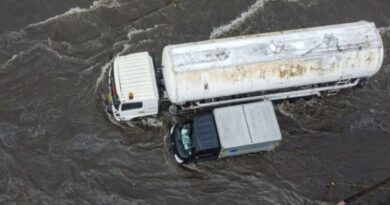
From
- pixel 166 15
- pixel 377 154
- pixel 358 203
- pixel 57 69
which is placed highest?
pixel 166 15

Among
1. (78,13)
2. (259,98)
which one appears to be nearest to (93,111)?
(78,13)

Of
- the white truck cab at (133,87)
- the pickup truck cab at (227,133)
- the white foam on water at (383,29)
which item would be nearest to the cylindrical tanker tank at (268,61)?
the white truck cab at (133,87)

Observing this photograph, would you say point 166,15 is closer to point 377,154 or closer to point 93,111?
point 93,111

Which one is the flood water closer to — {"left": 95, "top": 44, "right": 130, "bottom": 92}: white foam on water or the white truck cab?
{"left": 95, "top": 44, "right": 130, "bottom": 92}: white foam on water

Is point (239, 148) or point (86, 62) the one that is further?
point (86, 62)

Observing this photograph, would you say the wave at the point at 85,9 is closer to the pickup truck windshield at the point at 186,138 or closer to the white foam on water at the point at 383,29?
A: the pickup truck windshield at the point at 186,138

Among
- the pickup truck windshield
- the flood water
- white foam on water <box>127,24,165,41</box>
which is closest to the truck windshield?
the flood water

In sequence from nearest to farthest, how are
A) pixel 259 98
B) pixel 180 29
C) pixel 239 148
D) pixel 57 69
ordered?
pixel 239 148, pixel 259 98, pixel 57 69, pixel 180 29
